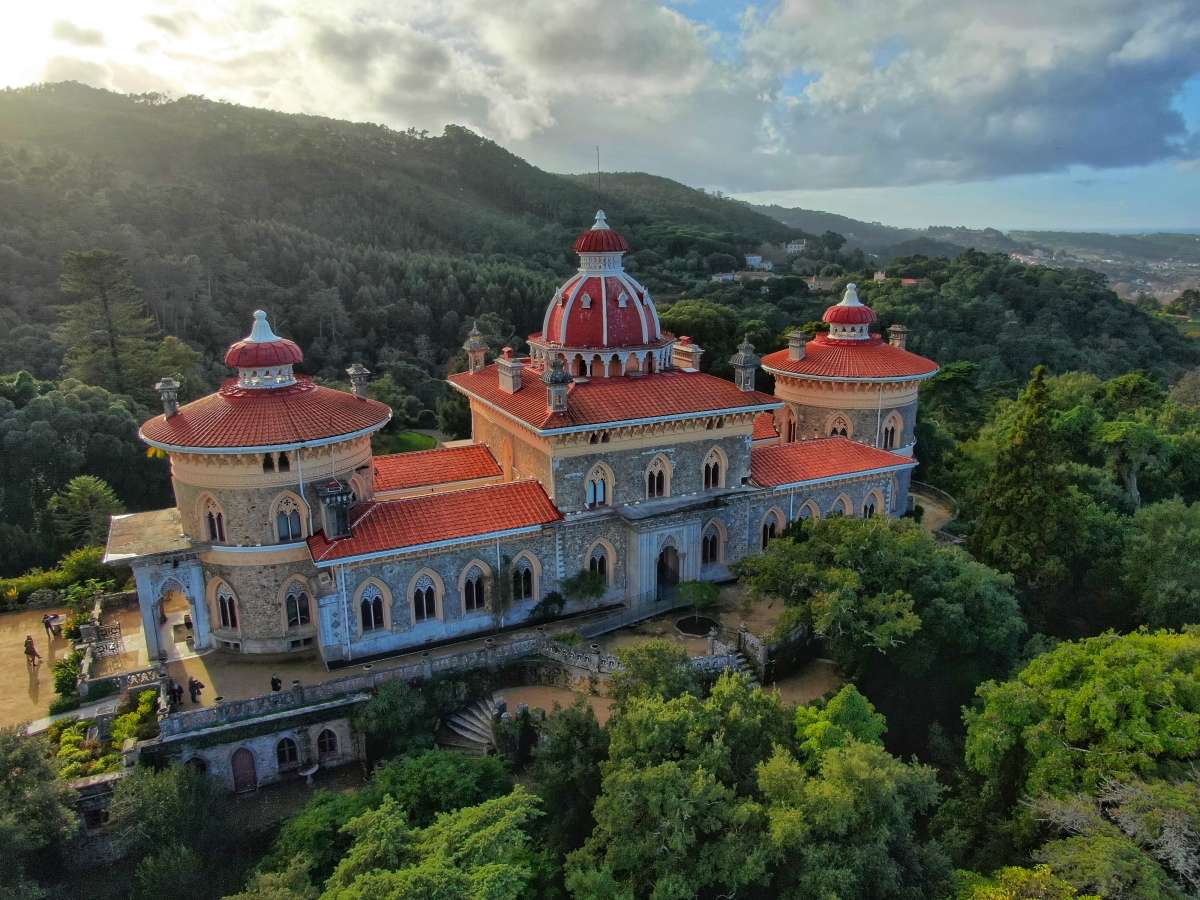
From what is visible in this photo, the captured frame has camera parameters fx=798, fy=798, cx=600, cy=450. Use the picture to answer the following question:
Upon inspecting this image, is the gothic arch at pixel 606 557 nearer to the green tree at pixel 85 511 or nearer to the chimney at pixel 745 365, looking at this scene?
the chimney at pixel 745 365

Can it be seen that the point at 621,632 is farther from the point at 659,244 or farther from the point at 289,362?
the point at 659,244

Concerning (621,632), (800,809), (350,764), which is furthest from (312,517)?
(800,809)

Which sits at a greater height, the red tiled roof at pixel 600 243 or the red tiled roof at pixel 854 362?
the red tiled roof at pixel 600 243

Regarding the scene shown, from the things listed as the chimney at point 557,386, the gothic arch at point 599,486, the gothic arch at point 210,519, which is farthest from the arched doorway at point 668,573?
the gothic arch at point 210,519

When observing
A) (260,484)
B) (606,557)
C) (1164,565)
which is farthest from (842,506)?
(260,484)

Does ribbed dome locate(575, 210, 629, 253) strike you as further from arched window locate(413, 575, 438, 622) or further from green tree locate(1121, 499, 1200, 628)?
green tree locate(1121, 499, 1200, 628)
